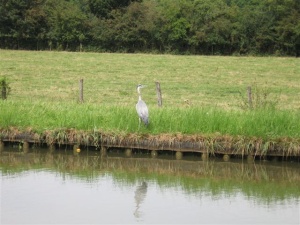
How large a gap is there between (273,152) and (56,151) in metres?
6.26

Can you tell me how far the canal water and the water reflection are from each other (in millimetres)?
21

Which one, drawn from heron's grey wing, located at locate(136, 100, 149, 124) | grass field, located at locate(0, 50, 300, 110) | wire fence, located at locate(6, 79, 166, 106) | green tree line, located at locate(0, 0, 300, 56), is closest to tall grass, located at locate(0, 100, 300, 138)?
heron's grey wing, located at locate(136, 100, 149, 124)

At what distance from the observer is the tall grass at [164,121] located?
1719cm

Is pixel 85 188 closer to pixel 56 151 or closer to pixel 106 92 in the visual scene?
pixel 56 151

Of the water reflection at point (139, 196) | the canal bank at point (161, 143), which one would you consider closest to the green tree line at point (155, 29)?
the canal bank at point (161, 143)

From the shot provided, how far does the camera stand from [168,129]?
1764 centimetres

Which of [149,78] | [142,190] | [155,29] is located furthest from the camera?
[155,29]

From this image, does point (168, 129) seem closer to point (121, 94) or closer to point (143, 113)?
point (143, 113)

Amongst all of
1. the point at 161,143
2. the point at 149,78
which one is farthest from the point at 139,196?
the point at 149,78

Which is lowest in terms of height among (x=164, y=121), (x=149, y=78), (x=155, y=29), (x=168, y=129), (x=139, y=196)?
(x=139, y=196)

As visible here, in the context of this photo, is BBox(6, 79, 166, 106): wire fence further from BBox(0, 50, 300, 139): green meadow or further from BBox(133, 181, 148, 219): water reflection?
BBox(133, 181, 148, 219): water reflection

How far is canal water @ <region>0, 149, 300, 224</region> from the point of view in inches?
464

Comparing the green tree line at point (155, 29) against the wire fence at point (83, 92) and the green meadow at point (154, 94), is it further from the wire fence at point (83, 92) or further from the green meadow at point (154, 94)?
the wire fence at point (83, 92)

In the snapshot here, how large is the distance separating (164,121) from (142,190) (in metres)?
4.33
